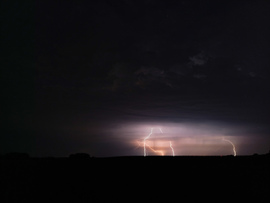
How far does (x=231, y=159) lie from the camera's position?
1956 centimetres

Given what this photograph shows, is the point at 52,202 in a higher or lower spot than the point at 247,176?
lower

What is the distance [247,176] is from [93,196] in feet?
A: 32.6

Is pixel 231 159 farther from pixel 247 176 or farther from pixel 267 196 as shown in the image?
pixel 267 196

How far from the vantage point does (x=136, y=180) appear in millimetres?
15875

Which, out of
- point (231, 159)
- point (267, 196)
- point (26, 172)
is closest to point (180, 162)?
point (231, 159)

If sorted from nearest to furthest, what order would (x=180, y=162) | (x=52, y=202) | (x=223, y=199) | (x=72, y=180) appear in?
(x=52, y=202), (x=223, y=199), (x=72, y=180), (x=180, y=162)

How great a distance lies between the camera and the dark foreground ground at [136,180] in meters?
14.0

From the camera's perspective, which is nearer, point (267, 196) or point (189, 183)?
point (267, 196)

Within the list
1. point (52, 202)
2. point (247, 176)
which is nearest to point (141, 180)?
point (52, 202)

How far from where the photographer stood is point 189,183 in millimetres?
15641

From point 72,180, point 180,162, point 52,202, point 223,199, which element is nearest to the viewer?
point 52,202

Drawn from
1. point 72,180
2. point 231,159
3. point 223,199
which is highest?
point 231,159

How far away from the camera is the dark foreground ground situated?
46.0 ft

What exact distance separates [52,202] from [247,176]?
1209 cm
